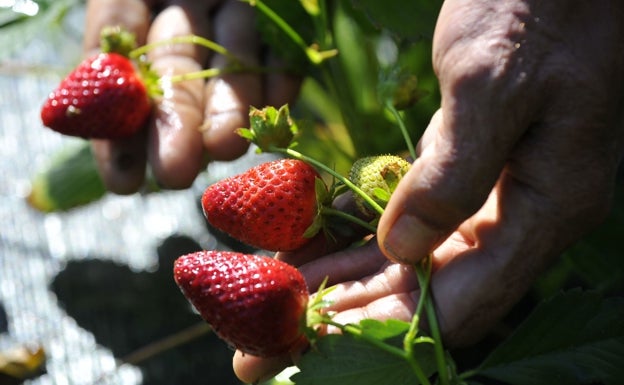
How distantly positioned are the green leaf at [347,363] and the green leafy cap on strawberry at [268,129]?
0.21m

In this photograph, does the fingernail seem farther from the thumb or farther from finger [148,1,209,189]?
finger [148,1,209,189]

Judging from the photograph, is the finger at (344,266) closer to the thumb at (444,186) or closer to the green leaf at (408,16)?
the thumb at (444,186)

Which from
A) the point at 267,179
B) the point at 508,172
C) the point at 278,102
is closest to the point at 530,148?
the point at 508,172

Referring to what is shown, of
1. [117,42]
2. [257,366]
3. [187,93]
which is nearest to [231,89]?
[187,93]

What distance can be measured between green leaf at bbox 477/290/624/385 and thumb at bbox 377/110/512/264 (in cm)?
15

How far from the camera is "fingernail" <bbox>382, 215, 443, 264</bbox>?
0.78 m

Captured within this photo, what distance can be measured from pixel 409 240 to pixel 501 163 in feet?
0.33

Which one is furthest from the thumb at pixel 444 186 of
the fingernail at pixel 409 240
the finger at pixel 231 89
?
the finger at pixel 231 89

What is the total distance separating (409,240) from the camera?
31.2 inches

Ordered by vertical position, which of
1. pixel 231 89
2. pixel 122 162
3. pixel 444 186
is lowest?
pixel 122 162

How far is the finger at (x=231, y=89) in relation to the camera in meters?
1.28

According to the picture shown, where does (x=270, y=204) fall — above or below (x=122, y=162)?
above

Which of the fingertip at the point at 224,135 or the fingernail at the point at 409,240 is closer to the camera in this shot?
the fingernail at the point at 409,240

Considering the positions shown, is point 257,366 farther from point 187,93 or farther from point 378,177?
point 187,93
